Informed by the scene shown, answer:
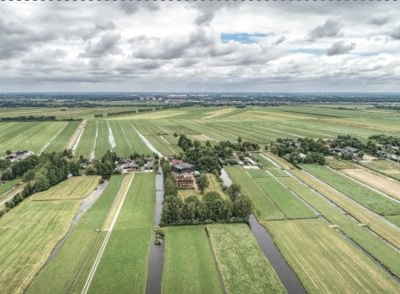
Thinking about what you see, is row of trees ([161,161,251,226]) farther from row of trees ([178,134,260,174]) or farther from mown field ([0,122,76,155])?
mown field ([0,122,76,155])

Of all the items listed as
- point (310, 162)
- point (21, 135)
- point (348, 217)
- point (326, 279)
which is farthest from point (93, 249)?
point (21, 135)

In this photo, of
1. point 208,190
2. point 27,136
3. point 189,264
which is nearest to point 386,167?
point 208,190

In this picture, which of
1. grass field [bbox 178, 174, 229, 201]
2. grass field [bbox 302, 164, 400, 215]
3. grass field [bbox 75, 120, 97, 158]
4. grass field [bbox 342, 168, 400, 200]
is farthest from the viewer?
grass field [bbox 75, 120, 97, 158]

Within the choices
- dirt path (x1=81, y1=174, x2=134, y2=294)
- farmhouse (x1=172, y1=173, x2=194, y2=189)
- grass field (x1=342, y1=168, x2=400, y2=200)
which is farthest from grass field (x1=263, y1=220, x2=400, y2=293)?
grass field (x1=342, y1=168, x2=400, y2=200)

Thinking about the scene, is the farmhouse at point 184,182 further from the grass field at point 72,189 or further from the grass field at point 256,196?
the grass field at point 72,189

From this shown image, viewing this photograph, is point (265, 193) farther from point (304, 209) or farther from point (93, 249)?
point (93, 249)

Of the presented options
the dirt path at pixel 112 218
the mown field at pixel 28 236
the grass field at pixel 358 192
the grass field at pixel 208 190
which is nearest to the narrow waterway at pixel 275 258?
the grass field at pixel 208 190
